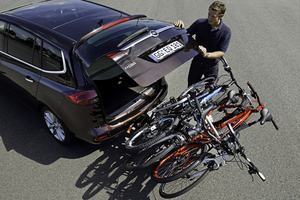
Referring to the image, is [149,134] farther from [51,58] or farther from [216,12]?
[216,12]

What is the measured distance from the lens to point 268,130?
163 inches

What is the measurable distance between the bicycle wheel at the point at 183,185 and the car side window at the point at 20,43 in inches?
107

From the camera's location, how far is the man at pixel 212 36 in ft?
11.3

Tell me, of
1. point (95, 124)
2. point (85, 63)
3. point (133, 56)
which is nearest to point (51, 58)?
point (85, 63)

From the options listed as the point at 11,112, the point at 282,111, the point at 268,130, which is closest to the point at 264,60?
the point at 282,111

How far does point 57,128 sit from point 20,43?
56.5 inches

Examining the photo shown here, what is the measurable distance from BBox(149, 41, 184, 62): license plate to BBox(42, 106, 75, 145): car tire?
5.80 feet

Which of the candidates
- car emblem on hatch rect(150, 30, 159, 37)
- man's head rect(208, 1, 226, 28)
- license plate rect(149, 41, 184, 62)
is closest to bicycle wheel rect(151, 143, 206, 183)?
license plate rect(149, 41, 184, 62)

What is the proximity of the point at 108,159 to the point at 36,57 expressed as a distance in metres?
1.87

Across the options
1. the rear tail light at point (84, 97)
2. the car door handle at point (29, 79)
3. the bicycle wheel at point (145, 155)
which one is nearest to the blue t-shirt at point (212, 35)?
the bicycle wheel at point (145, 155)

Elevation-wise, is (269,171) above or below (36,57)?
below

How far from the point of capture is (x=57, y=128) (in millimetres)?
3760

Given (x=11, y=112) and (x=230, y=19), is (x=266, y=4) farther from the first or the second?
(x=11, y=112)

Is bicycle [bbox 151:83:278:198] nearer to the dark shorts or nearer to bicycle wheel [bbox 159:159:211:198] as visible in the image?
bicycle wheel [bbox 159:159:211:198]
